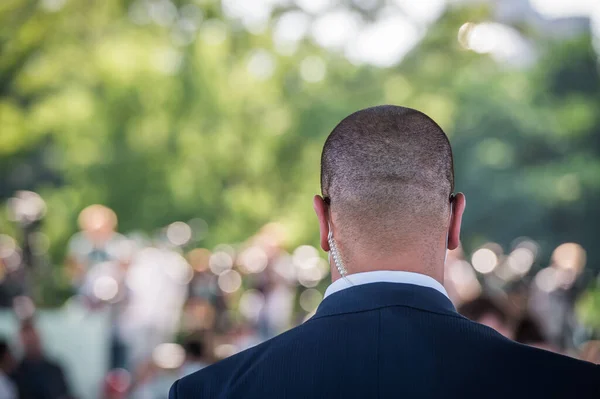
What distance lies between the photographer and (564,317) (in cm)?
1005

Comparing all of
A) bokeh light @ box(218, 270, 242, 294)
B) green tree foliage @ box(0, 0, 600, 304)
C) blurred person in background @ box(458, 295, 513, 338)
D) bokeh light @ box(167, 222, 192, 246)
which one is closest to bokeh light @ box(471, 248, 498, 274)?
bokeh light @ box(218, 270, 242, 294)

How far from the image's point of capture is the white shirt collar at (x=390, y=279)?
1597 mm

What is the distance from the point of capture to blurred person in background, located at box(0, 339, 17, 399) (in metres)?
6.90

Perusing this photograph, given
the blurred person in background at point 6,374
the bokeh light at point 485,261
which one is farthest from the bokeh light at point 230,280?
the blurred person in background at point 6,374

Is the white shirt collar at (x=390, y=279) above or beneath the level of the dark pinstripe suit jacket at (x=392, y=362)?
above

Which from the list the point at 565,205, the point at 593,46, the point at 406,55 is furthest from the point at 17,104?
the point at 593,46

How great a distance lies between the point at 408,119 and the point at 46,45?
65.7 feet

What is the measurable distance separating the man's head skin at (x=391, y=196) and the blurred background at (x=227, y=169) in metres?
3.48

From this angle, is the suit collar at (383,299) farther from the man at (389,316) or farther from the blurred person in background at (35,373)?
the blurred person in background at (35,373)

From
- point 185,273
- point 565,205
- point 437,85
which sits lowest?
point 565,205

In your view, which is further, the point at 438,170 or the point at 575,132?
the point at 575,132

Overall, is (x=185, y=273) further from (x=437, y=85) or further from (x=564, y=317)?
(x=437, y=85)

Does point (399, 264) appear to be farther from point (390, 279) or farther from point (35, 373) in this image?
point (35, 373)

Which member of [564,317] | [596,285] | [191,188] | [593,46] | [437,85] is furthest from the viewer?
[593,46]
